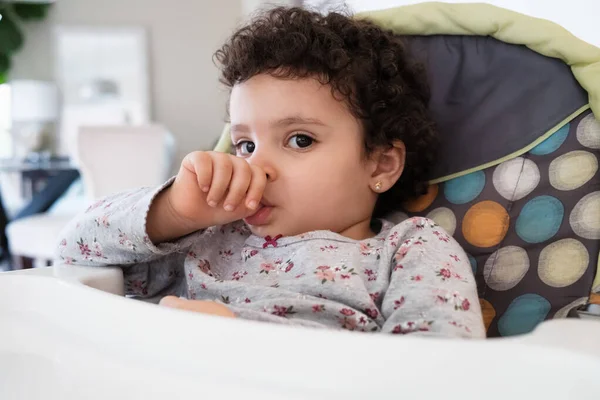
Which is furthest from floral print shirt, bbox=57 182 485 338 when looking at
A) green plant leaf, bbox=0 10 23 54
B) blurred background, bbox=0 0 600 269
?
green plant leaf, bbox=0 10 23 54

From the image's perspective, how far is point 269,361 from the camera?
1.67 feet

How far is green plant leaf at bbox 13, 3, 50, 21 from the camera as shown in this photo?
5.03 meters

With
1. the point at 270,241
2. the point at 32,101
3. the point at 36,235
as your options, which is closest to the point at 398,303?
the point at 270,241

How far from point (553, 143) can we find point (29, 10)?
491 centimetres

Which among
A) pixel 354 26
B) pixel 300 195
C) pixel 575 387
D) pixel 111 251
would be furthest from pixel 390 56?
pixel 575 387

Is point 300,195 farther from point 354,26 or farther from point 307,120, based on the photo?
point 354,26

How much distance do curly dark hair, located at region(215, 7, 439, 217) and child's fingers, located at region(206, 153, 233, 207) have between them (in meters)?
0.20

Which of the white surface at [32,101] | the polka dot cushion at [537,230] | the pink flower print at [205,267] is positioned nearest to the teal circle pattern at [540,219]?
the polka dot cushion at [537,230]

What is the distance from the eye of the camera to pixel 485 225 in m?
1.02

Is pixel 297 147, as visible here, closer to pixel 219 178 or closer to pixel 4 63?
pixel 219 178

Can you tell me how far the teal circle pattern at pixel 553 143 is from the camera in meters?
1.00

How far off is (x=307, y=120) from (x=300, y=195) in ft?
0.36

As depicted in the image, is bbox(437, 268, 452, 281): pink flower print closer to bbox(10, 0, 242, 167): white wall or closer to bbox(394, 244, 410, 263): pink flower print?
bbox(394, 244, 410, 263): pink flower print

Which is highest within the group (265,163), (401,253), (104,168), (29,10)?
(29,10)
